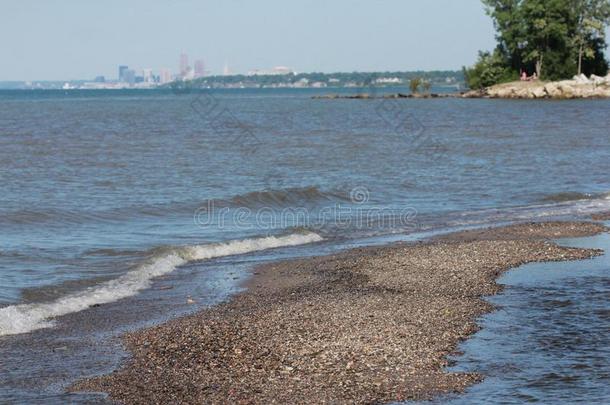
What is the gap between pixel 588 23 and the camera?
114188mm

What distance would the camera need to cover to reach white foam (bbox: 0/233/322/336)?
558 inches

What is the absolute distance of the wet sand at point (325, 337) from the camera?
10320 millimetres

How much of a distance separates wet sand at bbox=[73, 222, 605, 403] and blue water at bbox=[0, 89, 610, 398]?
1.15 m

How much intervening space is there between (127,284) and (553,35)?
102 meters

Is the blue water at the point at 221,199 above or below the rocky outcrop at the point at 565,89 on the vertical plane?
below

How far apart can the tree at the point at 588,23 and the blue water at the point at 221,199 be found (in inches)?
2092

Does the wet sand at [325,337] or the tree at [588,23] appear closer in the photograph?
the wet sand at [325,337]

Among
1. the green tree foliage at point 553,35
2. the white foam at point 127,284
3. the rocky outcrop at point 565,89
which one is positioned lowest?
the white foam at point 127,284

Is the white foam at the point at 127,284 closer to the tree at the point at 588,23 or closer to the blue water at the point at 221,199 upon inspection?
the blue water at the point at 221,199

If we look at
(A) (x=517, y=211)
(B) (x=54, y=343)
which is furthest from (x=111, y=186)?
(B) (x=54, y=343)

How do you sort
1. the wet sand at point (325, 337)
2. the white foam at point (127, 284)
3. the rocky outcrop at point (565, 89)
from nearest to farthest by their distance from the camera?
1. the wet sand at point (325, 337)
2. the white foam at point (127, 284)
3. the rocky outcrop at point (565, 89)

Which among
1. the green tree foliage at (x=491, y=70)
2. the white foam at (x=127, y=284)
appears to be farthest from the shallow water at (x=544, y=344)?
the green tree foliage at (x=491, y=70)

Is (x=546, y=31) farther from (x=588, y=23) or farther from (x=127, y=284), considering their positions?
(x=127, y=284)

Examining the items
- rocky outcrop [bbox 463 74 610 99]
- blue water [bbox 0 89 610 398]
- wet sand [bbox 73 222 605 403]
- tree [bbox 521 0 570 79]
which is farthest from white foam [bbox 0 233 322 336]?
tree [bbox 521 0 570 79]
